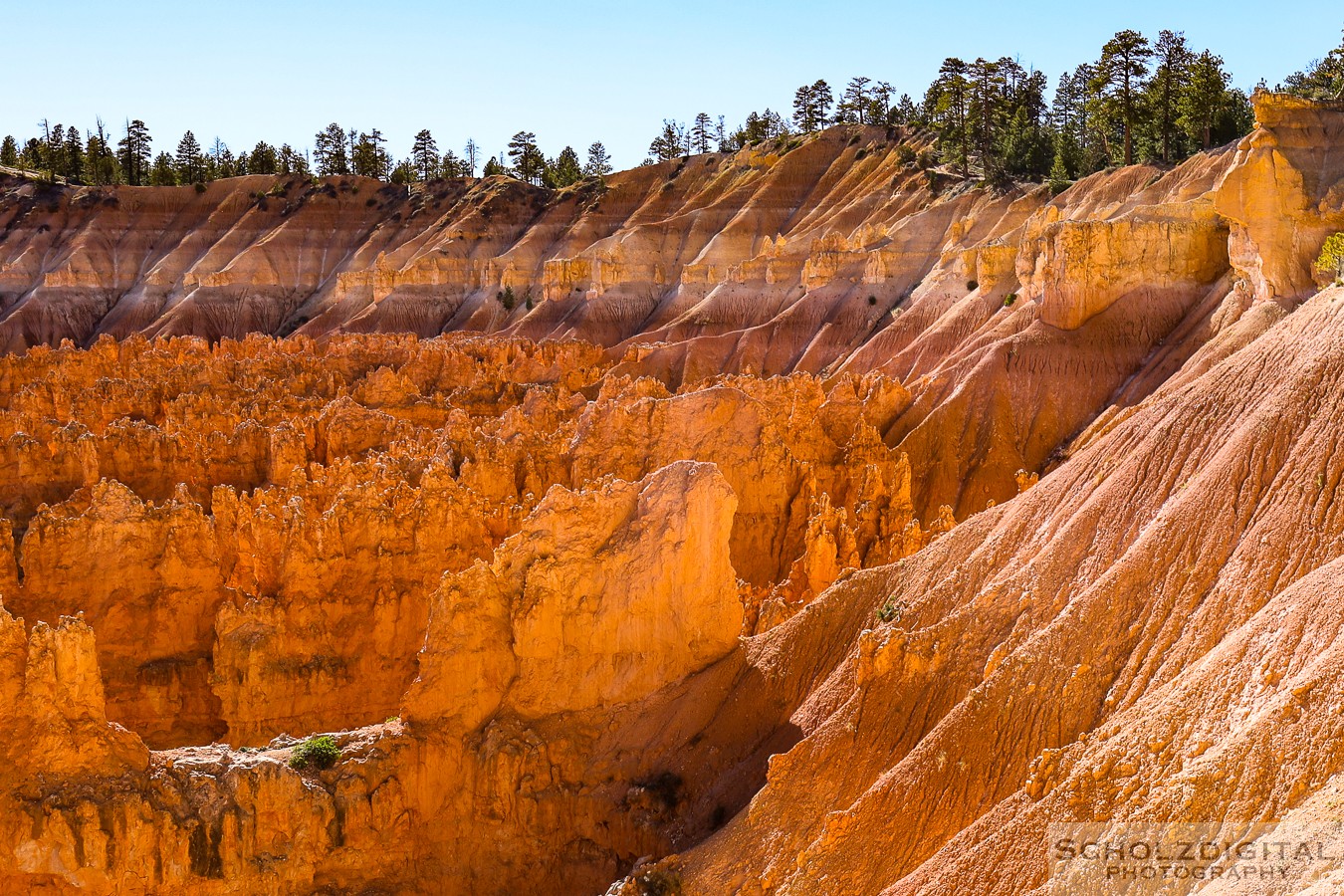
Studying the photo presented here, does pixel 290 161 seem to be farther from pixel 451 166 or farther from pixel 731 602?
pixel 731 602

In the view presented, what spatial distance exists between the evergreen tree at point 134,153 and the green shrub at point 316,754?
386 ft

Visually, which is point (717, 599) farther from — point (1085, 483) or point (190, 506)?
point (190, 506)

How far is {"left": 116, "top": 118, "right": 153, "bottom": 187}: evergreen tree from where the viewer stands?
12338cm

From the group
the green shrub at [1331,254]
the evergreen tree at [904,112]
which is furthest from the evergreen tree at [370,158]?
the green shrub at [1331,254]

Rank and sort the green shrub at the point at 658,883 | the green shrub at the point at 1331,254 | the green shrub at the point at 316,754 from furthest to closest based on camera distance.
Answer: the green shrub at the point at 1331,254 → the green shrub at the point at 316,754 → the green shrub at the point at 658,883

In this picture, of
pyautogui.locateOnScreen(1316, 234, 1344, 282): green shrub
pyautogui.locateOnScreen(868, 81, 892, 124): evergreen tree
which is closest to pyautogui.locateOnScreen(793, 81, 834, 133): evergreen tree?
pyautogui.locateOnScreen(868, 81, 892, 124): evergreen tree

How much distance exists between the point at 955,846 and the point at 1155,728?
8.84 feet

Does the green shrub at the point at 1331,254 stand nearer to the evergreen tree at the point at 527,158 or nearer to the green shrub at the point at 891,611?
the green shrub at the point at 891,611

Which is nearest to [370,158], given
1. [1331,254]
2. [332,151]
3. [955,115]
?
[332,151]

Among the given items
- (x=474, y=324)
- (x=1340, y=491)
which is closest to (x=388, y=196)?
(x=474, y=324)

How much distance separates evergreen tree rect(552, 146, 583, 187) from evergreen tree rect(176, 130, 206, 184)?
35167 mm

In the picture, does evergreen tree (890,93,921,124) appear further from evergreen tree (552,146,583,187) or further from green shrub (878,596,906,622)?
green shrub (878,596,906,622)

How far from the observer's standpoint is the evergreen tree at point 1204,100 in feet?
206

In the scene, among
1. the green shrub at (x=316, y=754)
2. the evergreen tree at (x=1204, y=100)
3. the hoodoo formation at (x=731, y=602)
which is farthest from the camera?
the evergreen tree at (x=1204, y=100)
